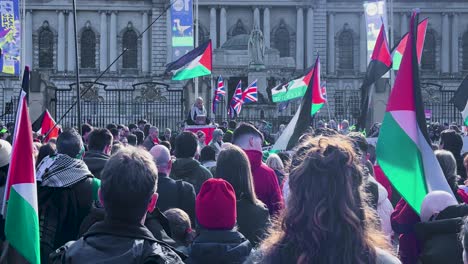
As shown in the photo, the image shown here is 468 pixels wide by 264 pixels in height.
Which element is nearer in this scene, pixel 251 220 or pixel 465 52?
pixel 251 220

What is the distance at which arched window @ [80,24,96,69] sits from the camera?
5450 cm

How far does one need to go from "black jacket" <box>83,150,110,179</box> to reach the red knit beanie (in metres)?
2.58

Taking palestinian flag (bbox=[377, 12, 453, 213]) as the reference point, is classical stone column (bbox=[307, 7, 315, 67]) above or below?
above

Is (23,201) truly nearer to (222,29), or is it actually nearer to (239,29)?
(222,29)

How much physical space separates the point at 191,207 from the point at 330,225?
3.75 meters

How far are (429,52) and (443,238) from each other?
172 feet

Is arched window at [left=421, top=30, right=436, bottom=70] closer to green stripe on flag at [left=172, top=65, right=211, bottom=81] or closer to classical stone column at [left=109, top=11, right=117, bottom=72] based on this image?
classical stone column at [left=109, top=11, right=117, bottom=72]

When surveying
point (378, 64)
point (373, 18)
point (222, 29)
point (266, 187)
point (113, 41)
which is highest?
point (222, 29)

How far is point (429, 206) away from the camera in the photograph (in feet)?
18.1

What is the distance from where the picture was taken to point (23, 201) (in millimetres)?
5363

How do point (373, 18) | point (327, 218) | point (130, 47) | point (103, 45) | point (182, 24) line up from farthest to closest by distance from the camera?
point (130, 47) → point (103, 45) → point (182, 24) → point (373, 18) → point (327, 218)

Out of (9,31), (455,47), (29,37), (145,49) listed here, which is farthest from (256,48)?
(455,47)

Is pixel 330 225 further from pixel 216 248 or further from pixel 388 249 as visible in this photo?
pixel 216 248

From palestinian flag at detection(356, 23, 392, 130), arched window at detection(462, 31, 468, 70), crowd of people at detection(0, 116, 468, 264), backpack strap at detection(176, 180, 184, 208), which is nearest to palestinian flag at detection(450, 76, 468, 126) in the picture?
palestinian flag at detection(356, 23, 392, 130)
